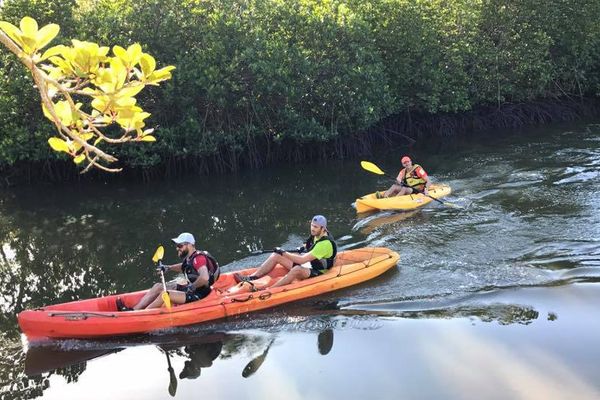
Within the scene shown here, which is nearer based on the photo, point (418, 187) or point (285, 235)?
point (285, 235)

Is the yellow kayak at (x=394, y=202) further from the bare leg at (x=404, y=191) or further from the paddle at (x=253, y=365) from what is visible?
the paddle at (x=253, y=365)

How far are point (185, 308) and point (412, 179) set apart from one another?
669 centimetres

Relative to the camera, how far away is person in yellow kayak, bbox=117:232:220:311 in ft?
24.5

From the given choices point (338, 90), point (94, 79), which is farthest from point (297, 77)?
point (94, 79)

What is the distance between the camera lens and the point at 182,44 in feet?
48.4

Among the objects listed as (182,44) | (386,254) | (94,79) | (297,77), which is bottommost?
(386,254)

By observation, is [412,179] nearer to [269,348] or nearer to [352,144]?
[352,144]

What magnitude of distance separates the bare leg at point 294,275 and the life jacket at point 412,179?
4927 millimetres

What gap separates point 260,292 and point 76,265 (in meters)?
3.99

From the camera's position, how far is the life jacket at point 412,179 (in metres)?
12.4

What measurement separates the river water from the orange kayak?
0.15 metres

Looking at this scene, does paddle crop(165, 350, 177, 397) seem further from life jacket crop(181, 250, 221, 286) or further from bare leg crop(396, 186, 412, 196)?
bare leg crop(396, 186, 412, 196)

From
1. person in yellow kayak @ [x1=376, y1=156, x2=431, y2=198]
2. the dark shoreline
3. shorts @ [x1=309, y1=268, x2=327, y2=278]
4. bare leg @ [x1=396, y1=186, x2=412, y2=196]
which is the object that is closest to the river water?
shorts @ [x1=309, y1=268, x2=327, y2=278]

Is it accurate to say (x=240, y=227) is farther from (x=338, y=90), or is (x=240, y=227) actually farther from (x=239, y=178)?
(x=338, y=90)
